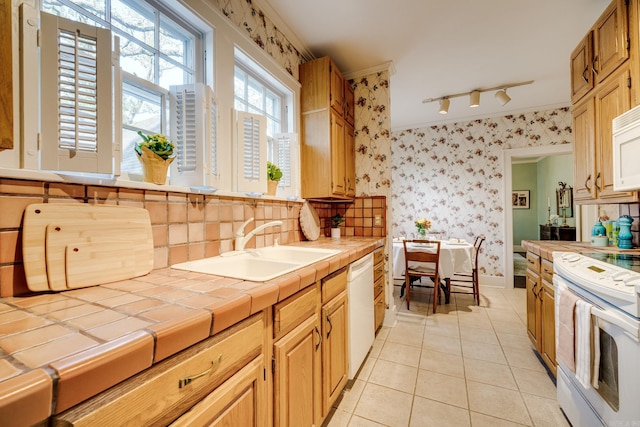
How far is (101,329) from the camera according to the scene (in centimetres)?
56

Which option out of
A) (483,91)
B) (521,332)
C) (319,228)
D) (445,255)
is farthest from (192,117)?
(483,91)

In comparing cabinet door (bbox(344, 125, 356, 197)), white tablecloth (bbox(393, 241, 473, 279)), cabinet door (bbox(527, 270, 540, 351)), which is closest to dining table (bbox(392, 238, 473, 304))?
white tablecloth (bbox(393, 241, 473, 279))

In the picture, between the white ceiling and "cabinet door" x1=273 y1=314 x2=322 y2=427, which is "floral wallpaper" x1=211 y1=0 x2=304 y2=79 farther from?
"cabinet door" x1=273 y1=314 x2=322 y2=427

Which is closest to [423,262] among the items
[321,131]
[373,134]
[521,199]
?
[373,134]

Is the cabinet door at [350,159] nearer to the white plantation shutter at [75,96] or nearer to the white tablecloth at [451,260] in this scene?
the white tablecloth at [451,260]

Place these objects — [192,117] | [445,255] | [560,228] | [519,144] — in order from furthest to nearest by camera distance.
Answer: [560,228]
[519,144]
[445,255]
[192,117]

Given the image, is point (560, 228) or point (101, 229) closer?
point (101, 229)

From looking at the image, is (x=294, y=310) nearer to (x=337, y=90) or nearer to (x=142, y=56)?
(x=142, y=56)

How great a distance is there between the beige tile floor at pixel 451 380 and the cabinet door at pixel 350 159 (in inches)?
58.2

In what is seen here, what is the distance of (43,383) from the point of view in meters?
0.39

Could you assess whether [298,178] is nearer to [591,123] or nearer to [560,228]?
[591,123]

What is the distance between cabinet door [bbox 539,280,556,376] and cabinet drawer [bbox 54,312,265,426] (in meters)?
1.96

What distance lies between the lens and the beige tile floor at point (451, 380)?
1.51m

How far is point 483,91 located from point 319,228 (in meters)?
2.79
